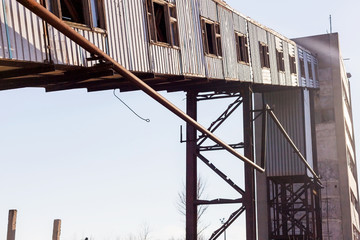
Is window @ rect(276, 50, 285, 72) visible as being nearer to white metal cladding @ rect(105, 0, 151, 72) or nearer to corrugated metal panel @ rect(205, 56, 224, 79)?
corrugated metal panel @ rect(205, 56, 224, 79)

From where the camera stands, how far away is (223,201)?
22.8 m

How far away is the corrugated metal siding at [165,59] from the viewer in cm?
1741

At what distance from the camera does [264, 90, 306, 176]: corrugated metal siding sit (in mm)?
32906

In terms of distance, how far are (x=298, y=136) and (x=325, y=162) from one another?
7.93 meters

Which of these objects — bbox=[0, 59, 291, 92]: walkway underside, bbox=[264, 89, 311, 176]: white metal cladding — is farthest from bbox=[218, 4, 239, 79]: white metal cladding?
bbox=[264, 89, 311, 176]: white metal cladding

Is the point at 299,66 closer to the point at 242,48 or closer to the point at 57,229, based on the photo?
the point at 242,48

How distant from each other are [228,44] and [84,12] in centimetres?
927

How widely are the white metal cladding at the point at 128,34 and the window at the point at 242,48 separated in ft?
24.5

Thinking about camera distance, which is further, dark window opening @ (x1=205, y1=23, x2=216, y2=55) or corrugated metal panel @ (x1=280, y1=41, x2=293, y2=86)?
corrugated metal panel @ (x1=280, y1=41, x2=293, y2=86)

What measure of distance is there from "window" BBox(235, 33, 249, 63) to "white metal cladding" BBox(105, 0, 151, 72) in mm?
7478

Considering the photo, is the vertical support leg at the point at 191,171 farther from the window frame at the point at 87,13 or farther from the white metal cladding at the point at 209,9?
the window frame at the point at 87,13

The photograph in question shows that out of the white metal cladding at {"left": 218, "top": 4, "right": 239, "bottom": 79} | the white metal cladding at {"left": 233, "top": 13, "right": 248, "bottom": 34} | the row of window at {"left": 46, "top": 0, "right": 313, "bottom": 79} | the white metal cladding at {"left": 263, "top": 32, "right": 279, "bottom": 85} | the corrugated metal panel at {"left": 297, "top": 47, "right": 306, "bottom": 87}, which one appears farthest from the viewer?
the corrugated metal panel at {"left": 297, "top": 47, "right": 306, "bottom": 87}

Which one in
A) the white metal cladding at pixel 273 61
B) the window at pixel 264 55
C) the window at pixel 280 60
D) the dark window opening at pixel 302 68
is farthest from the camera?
the dark window opening at pixel 302 68

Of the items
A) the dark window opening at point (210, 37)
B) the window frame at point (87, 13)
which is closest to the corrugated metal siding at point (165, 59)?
the window frame at point (87, 13)
